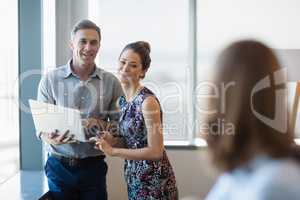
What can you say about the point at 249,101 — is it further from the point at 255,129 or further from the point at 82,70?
the point at 82,70

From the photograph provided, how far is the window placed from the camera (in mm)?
2904

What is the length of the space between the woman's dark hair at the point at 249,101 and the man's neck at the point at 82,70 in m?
1.58

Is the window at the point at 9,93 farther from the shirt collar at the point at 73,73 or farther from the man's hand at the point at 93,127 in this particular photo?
the man's hand at the point at 93,127

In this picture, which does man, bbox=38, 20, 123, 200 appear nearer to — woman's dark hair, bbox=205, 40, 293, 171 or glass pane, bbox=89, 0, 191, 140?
glass pane, bbox=89, 0, 191, 140

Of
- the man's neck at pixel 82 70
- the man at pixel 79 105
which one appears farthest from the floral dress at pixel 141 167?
the man's neck at pixel 82 70

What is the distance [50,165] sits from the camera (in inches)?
97.7

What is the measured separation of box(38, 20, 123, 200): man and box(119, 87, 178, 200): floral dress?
0.83 ft

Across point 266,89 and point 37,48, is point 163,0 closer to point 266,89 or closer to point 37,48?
point 37,48

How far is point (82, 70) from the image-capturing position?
97.2 inches

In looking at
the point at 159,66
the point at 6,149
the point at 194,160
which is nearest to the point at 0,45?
the point at 6,149

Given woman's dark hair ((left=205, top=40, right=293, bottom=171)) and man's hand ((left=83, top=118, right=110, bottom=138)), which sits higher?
woman's dark hair ((left=205, top=40, right=293, bottom=171))

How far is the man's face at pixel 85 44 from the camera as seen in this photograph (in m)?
2.37

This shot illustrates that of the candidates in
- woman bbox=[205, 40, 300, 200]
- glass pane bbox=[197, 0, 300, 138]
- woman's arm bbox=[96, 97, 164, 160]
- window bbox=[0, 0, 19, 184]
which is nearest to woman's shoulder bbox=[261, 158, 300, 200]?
woman bbox=[205, 40, 300, 200]

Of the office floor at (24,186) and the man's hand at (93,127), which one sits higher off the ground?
the man's hand at (93,127)
